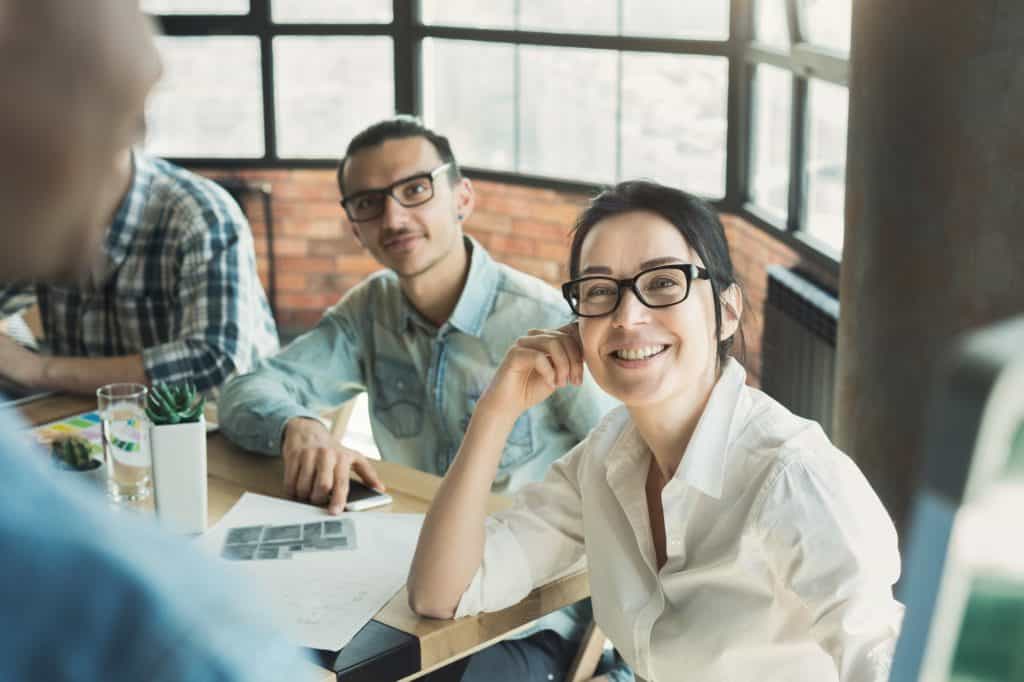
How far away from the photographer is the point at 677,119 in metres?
4.61

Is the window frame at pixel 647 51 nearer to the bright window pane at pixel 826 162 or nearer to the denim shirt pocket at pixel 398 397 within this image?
the bright window pane at pixel 826 162

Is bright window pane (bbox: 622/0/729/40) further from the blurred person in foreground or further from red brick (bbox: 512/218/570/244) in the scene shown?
the blurred person in foreground

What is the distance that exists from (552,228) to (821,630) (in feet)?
12.5

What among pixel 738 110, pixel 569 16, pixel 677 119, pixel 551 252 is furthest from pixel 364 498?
pixel 569 16

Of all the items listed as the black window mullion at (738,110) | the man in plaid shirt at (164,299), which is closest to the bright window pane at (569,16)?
the black window mullion at (738,110)

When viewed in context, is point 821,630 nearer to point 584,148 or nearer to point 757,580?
point 757,580

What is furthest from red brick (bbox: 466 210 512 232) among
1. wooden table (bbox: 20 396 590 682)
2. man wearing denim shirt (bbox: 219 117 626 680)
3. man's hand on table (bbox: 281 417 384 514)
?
man's hand on table (bbox: 281 417 384 514)

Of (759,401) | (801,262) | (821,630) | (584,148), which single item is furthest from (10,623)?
(584,148)

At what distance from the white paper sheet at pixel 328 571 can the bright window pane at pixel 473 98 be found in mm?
3471

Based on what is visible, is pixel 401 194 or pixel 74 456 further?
pixel 401 194

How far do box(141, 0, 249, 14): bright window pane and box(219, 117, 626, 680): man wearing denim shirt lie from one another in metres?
3.31

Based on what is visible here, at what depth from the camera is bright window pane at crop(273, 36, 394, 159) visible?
5.61m

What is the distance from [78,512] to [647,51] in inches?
175

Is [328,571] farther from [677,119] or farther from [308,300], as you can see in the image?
[308,300]
